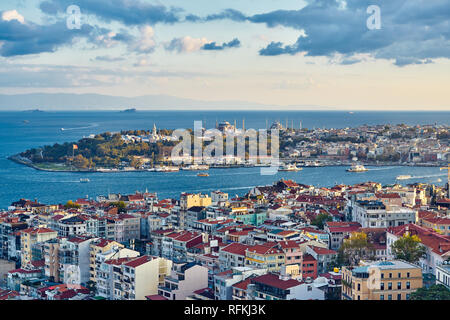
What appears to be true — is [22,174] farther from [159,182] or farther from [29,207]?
[29,207]

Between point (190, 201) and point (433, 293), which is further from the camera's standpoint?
point (190, 201)

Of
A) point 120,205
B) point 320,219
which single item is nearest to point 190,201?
point 120,205

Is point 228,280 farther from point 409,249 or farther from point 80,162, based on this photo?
point 80,162

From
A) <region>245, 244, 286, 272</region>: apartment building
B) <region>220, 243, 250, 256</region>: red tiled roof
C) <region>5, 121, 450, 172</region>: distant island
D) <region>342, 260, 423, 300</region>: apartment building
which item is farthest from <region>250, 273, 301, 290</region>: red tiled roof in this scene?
<region>5, 121, 450, 172</region>: distant island

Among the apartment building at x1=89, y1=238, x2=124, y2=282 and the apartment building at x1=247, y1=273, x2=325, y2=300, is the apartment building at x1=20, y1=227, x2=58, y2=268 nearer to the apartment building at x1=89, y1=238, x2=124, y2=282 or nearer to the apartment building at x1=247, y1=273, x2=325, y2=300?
the apartment building at x1=89, y1=238, x2=124, y2=282

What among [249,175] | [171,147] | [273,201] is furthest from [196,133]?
[273,201]

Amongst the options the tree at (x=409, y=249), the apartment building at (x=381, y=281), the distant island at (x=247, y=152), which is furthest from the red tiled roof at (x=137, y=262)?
the distant island at (x=247, y=152)
